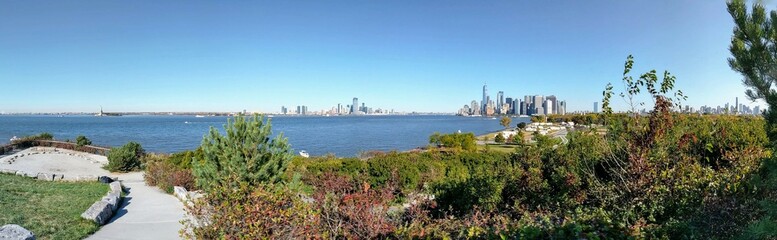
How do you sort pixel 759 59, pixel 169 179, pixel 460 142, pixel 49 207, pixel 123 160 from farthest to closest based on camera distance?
pixel 460 142
pixel 123 160
pixel 169 179
pixel 49 207
pixel 759 59

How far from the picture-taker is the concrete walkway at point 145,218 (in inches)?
298

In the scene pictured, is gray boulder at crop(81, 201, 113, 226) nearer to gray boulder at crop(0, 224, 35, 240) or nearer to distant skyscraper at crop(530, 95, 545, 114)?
gray boulder at crop(0, 224, 35, 240)

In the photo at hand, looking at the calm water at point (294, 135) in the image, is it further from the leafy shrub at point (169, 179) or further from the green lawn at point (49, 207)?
the green lawn at point (49, 207)

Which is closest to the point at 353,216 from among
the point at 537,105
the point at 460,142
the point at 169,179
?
the point at 169,179

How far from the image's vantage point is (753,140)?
8.98 m

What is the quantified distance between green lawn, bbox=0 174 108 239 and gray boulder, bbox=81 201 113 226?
0.41ft

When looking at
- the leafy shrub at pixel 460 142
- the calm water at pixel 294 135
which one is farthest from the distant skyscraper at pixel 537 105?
the leafy shrub at pixel 460 142

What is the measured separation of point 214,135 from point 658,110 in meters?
8.72

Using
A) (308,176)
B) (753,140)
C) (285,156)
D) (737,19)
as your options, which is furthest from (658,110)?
(308,176)

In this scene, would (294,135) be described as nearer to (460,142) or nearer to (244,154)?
(460,142)

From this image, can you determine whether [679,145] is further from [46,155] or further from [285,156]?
[46,155]

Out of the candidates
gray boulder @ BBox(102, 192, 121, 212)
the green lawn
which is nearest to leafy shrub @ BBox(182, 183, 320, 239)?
the green lawn

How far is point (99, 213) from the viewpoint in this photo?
8250 mm

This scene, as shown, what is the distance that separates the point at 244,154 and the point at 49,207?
4.84 meters
